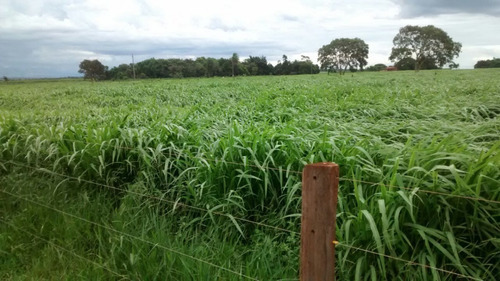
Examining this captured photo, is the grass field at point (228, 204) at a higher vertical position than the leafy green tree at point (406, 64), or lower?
lower

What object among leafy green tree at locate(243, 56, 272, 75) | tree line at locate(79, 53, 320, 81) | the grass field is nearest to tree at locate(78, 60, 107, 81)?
tree line at locate(79, 53, 320, 81)

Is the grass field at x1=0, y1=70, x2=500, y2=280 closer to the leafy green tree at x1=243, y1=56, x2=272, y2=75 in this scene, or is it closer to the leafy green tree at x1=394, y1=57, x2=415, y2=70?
the leafy green tree at x1=243, y1=56, x2=272, y2=75

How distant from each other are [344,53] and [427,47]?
15.5m

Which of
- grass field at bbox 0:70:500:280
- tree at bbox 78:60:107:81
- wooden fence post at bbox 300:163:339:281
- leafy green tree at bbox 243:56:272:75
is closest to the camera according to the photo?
wooden fence post at bbox 300:163:339:281

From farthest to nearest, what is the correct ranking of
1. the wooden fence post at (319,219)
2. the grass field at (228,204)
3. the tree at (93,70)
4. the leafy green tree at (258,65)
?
the leafy green tree at (258,65), the tree at (93,70), the grass field at (228,204), the wooden fence post at (319,219)

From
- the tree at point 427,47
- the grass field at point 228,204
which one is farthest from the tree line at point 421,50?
the grass field at point 228,204

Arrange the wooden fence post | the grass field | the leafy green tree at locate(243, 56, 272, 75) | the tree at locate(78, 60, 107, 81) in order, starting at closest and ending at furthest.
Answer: the wooden fence post < the grass field < the tree at locate(78, 60, 107, 81) < the leafy green tree at locate(243, 56, 272, 75)

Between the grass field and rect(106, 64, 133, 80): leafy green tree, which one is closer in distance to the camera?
the grass field

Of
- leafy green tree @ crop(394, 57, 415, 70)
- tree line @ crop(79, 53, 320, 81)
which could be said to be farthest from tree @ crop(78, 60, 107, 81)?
leafy green tree @ crop(394, 57, 415, 70)

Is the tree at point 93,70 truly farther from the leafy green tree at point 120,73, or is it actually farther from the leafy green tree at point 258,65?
the leafy green tree at point 258,65

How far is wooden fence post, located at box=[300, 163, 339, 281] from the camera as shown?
140 cm

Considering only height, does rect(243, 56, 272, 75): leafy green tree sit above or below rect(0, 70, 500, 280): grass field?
above

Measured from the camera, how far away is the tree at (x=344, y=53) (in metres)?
69.8

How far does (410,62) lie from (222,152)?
2714 inches
